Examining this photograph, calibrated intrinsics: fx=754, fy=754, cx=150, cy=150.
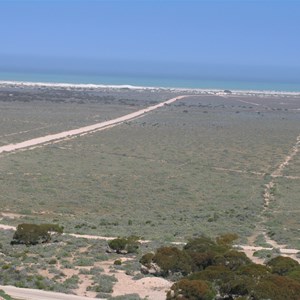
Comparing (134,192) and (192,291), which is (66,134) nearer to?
(134,192)

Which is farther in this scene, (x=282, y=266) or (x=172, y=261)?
(x=172, y=261)

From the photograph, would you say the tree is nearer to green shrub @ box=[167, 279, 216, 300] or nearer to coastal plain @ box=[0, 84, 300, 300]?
coastal plain @ box=[0, 84, 300, 300]

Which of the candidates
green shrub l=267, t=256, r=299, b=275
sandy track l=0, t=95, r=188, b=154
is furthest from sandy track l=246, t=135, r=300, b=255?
sandy track l=0, t=95, r=188, b=154

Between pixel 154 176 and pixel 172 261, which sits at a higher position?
pixel 172 261

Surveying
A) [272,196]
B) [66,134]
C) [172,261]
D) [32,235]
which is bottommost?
[66,134]

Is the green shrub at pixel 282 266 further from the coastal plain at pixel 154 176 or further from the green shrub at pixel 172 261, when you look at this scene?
the coastal plain at pixel 154 176

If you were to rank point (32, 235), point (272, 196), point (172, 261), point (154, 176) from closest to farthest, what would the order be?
point (172, 261) → point (32, 235) → point (272, 196) → point (154, 176)

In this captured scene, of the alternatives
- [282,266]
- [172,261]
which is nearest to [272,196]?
[282,266]

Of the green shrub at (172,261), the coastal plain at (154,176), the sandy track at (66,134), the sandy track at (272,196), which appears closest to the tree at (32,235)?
the coastal plain at (154,176)

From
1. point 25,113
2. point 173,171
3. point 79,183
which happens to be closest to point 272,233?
point 79,183

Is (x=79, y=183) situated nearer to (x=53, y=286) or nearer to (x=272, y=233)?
(x=272, y=233)

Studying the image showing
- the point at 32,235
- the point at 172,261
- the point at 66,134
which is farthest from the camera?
the point at 66,134
